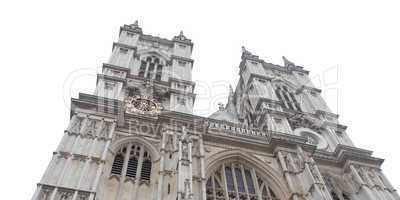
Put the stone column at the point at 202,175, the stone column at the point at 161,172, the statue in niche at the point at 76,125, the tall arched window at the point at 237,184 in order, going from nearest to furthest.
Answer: the stone column at the point at 161,172 < the stone column at the point at 202,175 < the tall arched window at the point at 237,184 < the statue in niche at the point at 76,125

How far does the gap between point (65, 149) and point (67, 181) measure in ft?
7.67

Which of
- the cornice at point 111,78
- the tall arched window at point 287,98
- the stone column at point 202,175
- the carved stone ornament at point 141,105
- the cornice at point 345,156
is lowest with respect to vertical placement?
the stone column at point 202,175

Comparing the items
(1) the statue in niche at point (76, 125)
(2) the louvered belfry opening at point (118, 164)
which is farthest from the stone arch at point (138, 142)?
(1) the statue in niche at point (76, 125)

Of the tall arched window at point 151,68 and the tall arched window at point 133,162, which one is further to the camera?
the tall arched window at point 151,68

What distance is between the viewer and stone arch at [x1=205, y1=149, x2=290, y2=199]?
19891 millimetres

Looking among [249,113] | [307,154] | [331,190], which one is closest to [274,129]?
[307,154]

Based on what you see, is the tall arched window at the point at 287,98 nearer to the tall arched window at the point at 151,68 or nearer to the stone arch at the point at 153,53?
the stone arch at the point at 153,53

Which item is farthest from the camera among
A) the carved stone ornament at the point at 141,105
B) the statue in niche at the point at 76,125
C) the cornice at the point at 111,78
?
the cornice at the point at 111,78

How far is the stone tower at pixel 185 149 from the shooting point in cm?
1748

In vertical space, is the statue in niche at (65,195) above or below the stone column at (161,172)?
below

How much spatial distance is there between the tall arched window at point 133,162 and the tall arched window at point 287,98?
1380 centimetres

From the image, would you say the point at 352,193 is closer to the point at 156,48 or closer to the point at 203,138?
the point at 203,138

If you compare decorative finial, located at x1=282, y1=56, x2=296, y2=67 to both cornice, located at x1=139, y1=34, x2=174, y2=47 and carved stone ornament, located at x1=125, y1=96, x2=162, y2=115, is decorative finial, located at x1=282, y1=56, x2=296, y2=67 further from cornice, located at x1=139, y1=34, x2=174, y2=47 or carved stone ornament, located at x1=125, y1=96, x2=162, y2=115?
carved stone ornament, located at x1=125, y1=96, x2=162, y2=115

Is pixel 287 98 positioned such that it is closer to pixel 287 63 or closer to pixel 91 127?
pixel 287 63
